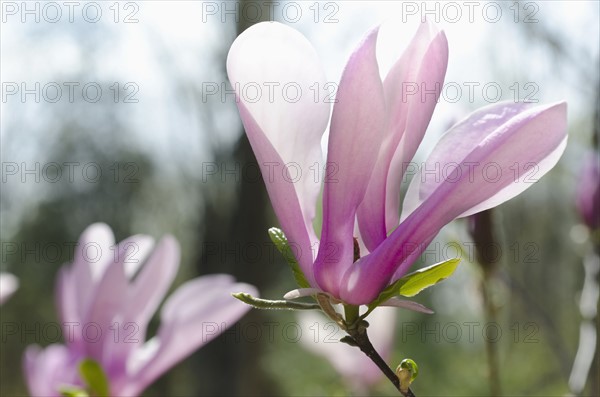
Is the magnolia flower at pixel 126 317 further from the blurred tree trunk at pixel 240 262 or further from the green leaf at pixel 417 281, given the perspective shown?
the blurred tree trunk at pixel 240 262

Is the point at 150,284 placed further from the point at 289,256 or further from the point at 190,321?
the point at 289,256

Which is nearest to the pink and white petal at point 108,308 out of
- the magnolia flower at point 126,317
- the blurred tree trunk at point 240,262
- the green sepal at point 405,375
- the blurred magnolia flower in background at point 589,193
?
the magnolia flower at point 126,317

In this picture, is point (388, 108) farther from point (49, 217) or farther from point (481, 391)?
point (49, 217)

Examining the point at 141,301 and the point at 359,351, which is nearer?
the point at 141,301

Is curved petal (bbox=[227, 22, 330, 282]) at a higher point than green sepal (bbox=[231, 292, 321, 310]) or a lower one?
higher

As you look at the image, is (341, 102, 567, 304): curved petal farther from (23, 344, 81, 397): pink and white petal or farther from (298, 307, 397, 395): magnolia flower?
(298, 307, 397, 395): magnolia flower

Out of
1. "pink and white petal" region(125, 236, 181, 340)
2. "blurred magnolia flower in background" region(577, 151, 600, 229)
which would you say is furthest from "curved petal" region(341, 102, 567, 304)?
"blurred magnolia flower in background" region(577, 151, 600, 229)

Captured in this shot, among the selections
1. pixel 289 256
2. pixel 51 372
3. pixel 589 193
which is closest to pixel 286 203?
pixel 289 256
